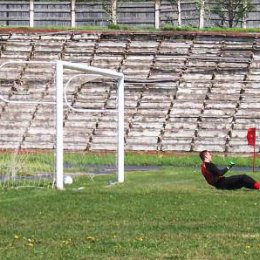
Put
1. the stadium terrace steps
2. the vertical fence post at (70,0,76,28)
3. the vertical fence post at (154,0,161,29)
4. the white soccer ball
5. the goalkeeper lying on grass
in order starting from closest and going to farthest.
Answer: the goalkeeper lying on grass
the white soccer ball
the stadium terrace steps
the vertical fence post at (154,0,161,29)
the vertical fence post at (70,0,76,28)

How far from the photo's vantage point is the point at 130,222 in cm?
1572

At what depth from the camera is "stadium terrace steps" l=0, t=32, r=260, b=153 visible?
38500 millimetres

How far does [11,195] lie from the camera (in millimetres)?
20391

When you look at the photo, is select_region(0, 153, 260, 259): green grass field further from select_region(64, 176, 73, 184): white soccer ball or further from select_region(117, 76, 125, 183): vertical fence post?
select_region(117, 76, 125, 183): vertical fence post

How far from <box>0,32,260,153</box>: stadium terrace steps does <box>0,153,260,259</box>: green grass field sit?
48.2 feet

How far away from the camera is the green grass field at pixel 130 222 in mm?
12719

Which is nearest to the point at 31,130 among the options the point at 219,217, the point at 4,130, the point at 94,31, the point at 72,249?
the point at 4,130

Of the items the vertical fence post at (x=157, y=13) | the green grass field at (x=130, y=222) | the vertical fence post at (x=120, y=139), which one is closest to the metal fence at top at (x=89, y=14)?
the vertical fence post at (x=157, y=13)

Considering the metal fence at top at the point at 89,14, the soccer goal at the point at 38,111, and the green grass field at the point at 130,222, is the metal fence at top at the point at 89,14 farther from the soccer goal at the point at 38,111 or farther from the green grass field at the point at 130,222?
the green grass field at the point at 130,222

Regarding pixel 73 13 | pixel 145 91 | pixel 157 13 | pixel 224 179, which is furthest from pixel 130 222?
pixel 73 13

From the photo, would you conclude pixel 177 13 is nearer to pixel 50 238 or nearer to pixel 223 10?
pixel 223 10

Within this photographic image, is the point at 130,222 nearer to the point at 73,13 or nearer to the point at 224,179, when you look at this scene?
the point at 224,179

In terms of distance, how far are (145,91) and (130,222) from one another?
26.1m

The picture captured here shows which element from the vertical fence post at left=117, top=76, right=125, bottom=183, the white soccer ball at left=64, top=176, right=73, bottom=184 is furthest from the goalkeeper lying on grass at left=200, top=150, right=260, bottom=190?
the white soccer ball at left=64, top=176, right=73, bottom=184
